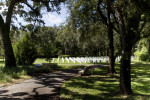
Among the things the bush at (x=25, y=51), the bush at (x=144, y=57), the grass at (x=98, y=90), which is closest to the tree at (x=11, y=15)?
the bush at (x=25, y=51)

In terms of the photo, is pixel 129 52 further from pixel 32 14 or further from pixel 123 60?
pixel 32 14

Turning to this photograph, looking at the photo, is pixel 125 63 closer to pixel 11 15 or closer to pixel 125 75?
pixel 125 75

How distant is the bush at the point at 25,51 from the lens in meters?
17.3

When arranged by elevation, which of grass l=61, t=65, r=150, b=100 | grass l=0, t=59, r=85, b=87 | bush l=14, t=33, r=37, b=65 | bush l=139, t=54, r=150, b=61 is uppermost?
bush l=14, t=33, r=37, b=65

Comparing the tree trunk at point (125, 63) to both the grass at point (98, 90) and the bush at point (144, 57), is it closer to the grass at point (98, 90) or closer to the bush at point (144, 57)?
the grass at point (98, 90)

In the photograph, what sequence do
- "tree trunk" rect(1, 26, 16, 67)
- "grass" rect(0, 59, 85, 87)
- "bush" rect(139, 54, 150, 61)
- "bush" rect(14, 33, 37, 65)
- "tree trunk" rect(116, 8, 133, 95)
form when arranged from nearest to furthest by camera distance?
"tree trunk" rect(116, 8, 133, 95) < "grass" rect(0, 59, 85, 87) < "tree trunk" rect(1, 26, 16, 67) < "bush" rect(14, 33, 37, 65) < "bush" rect(139, 54, 150, 61)

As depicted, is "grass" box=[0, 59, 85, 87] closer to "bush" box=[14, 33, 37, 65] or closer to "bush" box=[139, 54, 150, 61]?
"bush" box=[14, 33, 37, 65]

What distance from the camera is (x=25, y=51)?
17.3 metres

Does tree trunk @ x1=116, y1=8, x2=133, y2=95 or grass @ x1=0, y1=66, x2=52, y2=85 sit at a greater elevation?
tree trunk @ x1=116, y1=8, x2=133, y2=95

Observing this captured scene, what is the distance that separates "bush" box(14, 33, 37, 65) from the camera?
17.3m

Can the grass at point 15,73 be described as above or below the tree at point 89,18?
below

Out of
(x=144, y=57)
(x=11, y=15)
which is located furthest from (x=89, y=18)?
(x=144, y=57)

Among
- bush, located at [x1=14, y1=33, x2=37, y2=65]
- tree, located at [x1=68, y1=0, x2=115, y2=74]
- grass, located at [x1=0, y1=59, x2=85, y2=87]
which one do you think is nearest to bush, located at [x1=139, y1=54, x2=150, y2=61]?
tree, located at [x1=68, y1=0, x2=115, y2=74]

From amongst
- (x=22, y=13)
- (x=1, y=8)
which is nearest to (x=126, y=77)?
(x=22, y=13)
